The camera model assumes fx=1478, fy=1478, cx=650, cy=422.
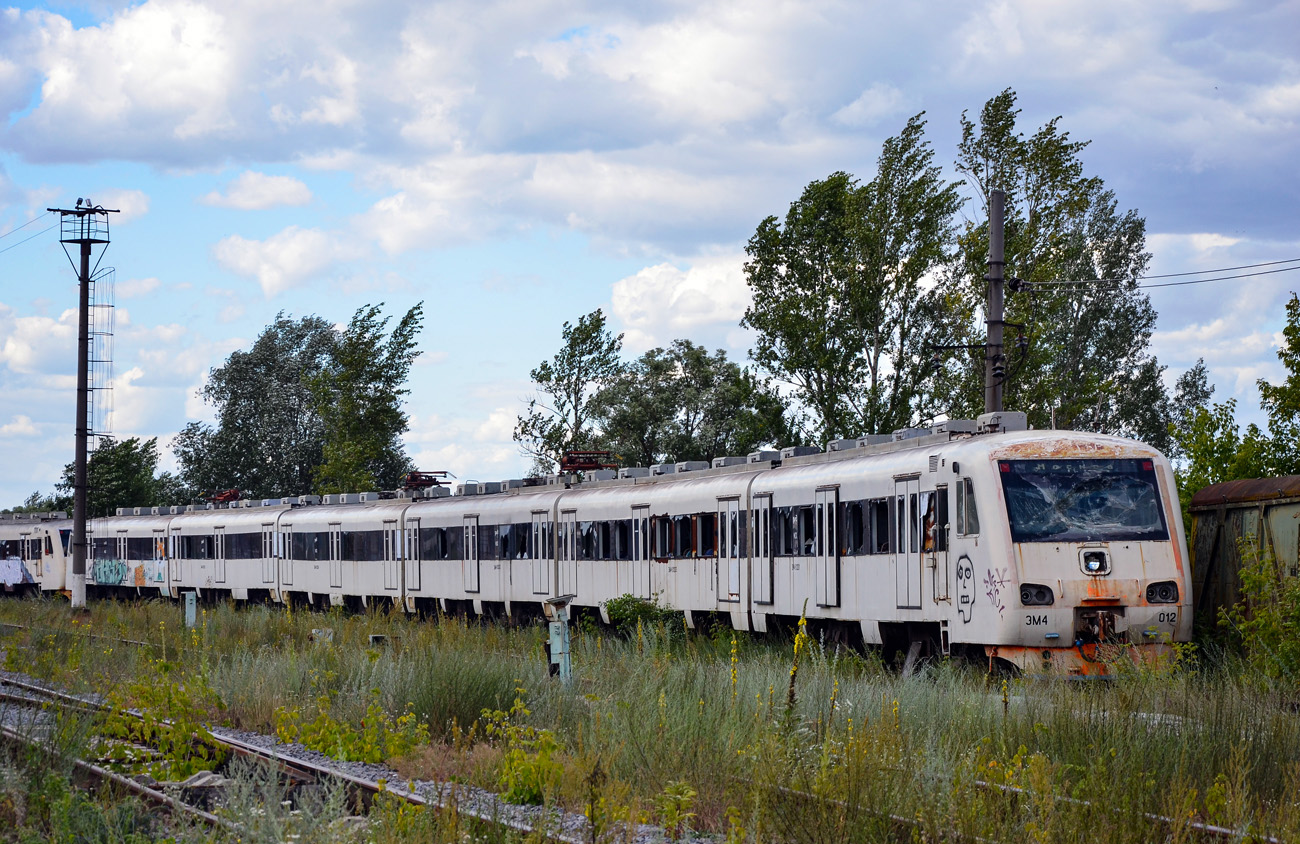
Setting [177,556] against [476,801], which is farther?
[177,556]

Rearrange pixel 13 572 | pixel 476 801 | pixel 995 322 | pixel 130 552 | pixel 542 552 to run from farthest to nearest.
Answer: pixel 13 572, pixel 130 552, pixel 542 552, pixel 995 322, pixel 476 801

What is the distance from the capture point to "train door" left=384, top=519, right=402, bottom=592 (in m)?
34.8

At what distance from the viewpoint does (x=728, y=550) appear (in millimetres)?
22297

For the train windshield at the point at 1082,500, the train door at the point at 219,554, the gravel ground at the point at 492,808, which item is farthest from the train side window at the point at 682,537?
the train door at the point at 219,554

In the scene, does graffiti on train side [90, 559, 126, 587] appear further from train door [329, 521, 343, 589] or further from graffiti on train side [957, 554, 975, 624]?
graffiti on train side [957, 554, 975, 624]

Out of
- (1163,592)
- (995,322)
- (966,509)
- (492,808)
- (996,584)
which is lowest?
(492,808)

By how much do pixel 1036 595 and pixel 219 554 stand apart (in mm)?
32666

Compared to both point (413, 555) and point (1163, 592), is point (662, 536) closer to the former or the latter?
point (1163, 592)

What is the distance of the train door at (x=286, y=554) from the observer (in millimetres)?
39812

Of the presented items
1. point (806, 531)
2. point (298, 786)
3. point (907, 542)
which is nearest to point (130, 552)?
point (806, 531)

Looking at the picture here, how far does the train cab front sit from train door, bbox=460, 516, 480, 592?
17558 mm

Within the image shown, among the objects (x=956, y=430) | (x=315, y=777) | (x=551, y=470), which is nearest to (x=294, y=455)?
(x=551, y=470)

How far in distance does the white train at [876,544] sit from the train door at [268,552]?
672cm

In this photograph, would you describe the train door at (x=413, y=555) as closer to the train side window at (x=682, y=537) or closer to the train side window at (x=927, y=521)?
the train side window at (x=682, y=537)
